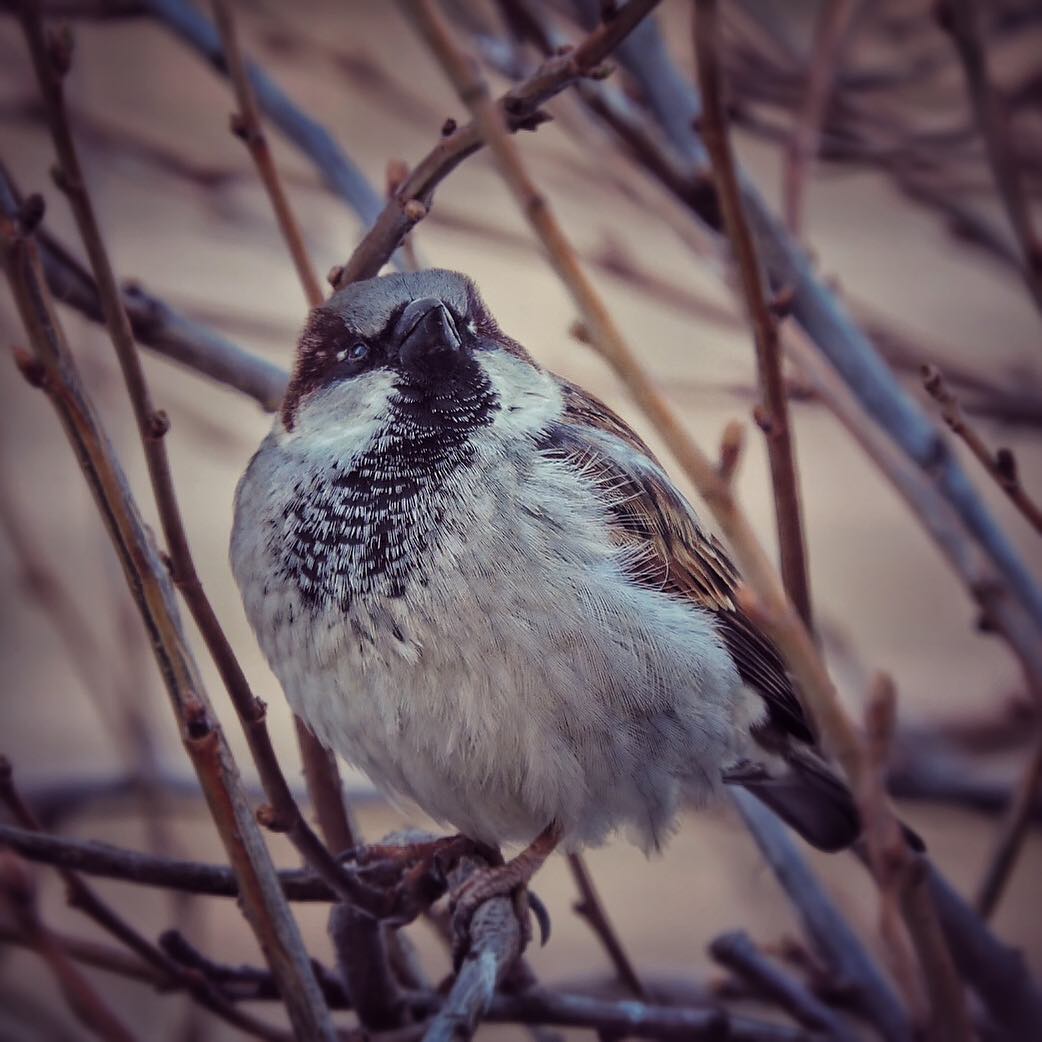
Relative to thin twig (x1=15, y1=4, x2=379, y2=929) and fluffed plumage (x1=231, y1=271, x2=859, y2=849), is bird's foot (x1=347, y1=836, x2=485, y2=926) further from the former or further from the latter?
thin twig (x1=15, y1=4, x2=379, y2=929)

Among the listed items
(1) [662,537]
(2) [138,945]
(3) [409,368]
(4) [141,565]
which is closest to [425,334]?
(3) [409,368]

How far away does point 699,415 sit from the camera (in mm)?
2406

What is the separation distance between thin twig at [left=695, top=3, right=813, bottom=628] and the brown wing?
0.32 m

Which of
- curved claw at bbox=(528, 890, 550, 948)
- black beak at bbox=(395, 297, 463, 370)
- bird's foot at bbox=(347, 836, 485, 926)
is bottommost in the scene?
curved claw at bbox=(528, 890, 550, 948)

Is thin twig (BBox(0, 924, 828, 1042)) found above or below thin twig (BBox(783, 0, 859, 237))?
below

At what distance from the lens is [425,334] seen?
1139 mm

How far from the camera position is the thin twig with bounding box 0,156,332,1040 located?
0.72m

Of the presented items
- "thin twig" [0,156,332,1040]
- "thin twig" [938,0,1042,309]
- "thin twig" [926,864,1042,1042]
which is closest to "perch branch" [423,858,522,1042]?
"thin twig" [0,156,332,1040]

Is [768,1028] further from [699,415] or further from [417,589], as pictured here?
[699,415]

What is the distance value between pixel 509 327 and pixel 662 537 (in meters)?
0.71

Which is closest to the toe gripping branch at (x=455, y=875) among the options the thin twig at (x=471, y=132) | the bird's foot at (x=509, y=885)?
the bird's foot at (x=509, y=885)

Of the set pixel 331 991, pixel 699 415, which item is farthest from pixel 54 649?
pixel 331 991

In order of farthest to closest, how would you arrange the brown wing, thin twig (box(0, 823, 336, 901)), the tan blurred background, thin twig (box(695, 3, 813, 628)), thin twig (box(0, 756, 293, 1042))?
the tan blurred background < the brown wing < thin twig (box(0, 756, 293, 1042)) < thin twig (box(0, 823, 336, 901)) < thin twig (box(695, 3, 813, 628))

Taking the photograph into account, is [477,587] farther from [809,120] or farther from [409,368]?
[809,120]
